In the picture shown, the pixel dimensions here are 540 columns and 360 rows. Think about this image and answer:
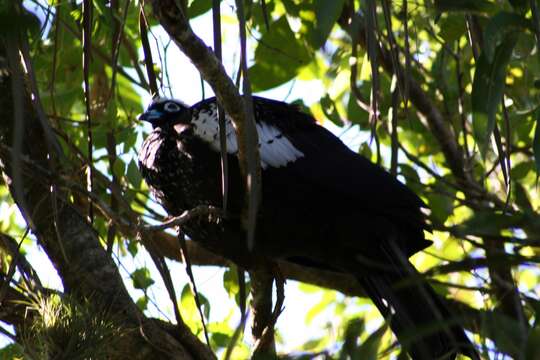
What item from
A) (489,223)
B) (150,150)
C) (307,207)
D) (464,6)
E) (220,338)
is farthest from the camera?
(220,338)

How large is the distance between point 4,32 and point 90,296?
126cm

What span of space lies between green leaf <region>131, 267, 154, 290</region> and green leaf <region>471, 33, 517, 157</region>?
1.42m

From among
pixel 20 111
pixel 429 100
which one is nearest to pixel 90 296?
pixel 20 111

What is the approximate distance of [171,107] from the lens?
3463 millimetres

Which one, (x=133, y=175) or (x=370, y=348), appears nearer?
(x=370, y=348)

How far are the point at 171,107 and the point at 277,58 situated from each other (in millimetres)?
573

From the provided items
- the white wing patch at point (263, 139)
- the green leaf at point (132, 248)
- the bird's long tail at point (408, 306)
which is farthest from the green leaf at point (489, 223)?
the green leaf at point (132, 248)

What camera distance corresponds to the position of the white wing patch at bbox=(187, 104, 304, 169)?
302 centimetres

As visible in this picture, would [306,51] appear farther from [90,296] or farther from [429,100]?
[90,296]

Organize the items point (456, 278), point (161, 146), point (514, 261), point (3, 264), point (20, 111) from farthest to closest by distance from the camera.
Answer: point (456, 278), point (161, 146), point (3, 264), point (20, 111), point (514, 261)

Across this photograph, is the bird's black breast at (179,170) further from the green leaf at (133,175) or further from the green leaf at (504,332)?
the green leaf at (504,332)

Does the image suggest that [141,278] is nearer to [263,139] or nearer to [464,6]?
[263,139]

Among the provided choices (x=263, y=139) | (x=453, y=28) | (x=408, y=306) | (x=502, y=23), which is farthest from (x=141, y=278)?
(x=502, y=23)

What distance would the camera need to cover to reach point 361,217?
118 inches
